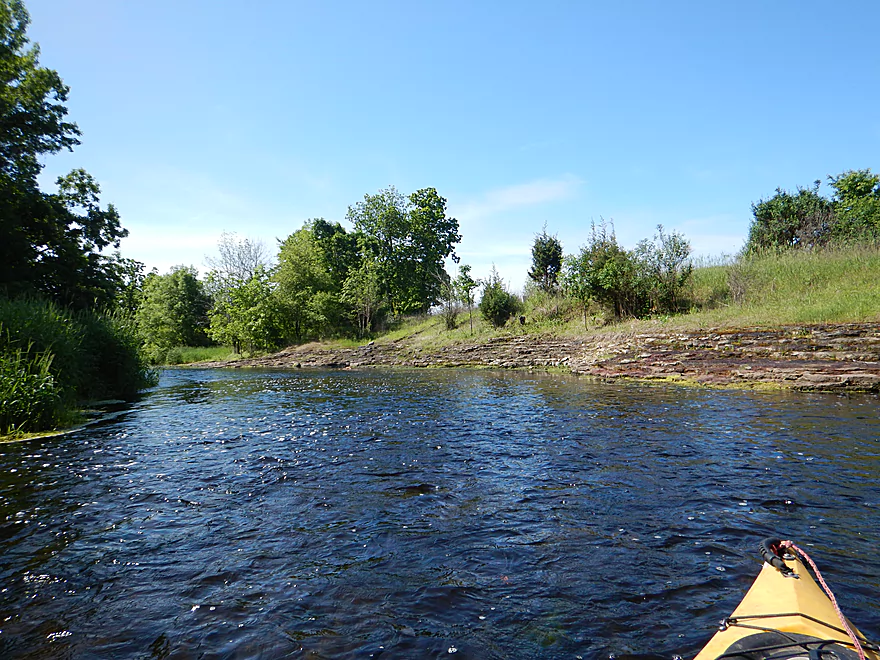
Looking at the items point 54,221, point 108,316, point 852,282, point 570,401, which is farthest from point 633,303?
point 54,221

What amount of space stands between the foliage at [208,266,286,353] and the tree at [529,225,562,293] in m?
23.0

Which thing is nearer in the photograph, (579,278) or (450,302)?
(579,278)

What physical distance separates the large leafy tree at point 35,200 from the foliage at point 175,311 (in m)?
28.5

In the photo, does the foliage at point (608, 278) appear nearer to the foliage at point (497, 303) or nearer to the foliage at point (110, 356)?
the foliage at point (497, 303)

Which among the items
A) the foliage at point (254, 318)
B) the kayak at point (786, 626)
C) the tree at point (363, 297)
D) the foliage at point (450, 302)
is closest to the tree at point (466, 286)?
the foliage at point (450, 302)

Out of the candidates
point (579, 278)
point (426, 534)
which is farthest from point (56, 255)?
point (579, 278)

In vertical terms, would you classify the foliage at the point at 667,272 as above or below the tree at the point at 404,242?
below

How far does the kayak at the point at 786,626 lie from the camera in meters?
2.40

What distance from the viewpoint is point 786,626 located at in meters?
2.63

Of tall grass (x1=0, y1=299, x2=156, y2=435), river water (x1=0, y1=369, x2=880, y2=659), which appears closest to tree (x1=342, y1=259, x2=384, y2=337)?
tall grass (x1=0, y1=299, x2=156, y2=435)

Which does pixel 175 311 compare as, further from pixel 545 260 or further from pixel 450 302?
pixel 545 260

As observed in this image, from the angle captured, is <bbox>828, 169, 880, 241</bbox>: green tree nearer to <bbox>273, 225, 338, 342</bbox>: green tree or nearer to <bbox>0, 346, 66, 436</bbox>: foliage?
<bbox>0, 346, 66, 436</bbox>: foliage

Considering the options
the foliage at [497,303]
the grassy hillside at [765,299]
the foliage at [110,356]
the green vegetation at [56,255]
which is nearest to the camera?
the green vegetation at [56,255]

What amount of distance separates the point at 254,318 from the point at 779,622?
42.4m
